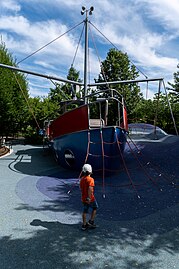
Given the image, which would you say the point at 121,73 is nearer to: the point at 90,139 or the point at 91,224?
→ the point at 90,139

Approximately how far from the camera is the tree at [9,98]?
16922 mm

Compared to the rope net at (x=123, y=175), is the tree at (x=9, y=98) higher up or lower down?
higher up

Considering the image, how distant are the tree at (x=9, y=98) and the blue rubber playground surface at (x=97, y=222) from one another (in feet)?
29.9

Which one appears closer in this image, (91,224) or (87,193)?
(87,193)

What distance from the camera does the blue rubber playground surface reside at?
3.77 m

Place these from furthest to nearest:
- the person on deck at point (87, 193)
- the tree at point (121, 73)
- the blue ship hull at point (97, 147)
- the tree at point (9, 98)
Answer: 1. the tree at point (121, 73)
2. the tree at point (9, 98)
3. the blue ship hull at point (97, 147)
4. the person on deck at point (87, 193)

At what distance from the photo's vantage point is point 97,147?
9.31 metres

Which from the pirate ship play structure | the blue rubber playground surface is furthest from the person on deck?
the pirate ship play structure

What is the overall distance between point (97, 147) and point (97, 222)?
173 inches

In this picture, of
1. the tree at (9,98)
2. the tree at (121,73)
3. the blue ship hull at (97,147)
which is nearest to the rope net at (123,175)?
the blue ship hull at (97,147)

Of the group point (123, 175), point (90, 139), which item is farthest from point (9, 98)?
point (123, 175)

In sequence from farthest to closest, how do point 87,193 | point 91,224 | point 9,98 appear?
point 9,98 → point 91,224 → point 87,193

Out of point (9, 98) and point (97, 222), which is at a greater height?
point (9, 98)

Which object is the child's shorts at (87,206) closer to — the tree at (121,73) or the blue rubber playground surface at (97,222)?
the blue rubber playground surface at (97,222)
